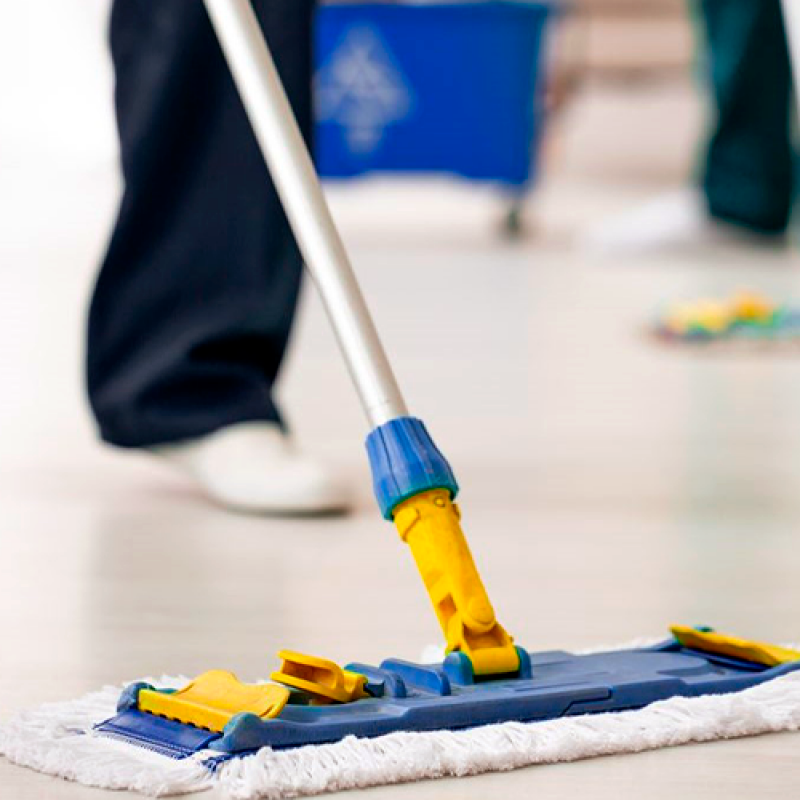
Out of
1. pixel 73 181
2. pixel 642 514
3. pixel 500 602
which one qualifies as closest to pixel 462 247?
pixel 73 181

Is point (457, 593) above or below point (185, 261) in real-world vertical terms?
below

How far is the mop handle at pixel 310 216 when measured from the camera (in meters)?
0.81

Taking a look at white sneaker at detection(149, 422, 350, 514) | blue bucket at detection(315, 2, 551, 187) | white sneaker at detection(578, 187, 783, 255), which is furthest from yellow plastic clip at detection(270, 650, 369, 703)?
blue bucket at detection(315, 2, 551, 187)

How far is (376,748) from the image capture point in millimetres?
674

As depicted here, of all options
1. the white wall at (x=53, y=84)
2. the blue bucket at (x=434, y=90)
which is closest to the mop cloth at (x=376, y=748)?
the blue bucket at (x=434, y=90)

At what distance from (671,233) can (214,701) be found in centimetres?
278

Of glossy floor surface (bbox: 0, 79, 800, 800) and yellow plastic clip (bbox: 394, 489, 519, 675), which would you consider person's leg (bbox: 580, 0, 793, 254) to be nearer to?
glossy floor surface (bbox: 0, 79, 800, 800)

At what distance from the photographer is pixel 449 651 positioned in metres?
0.75

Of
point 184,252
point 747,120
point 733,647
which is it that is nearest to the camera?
point 733,647

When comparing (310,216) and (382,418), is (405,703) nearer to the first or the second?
(382,418)

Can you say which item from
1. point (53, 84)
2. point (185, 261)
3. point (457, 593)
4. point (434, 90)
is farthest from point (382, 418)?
point (53, 84)

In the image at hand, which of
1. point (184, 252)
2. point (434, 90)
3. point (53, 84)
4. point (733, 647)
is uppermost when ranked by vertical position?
point (53, 84)

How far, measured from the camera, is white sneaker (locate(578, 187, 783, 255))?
3.33m

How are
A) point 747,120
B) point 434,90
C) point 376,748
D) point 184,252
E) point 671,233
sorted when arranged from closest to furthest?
1. point 376,748
2. point 184,252
3. point 671,233
4. point 747,120
5. point 434,90
